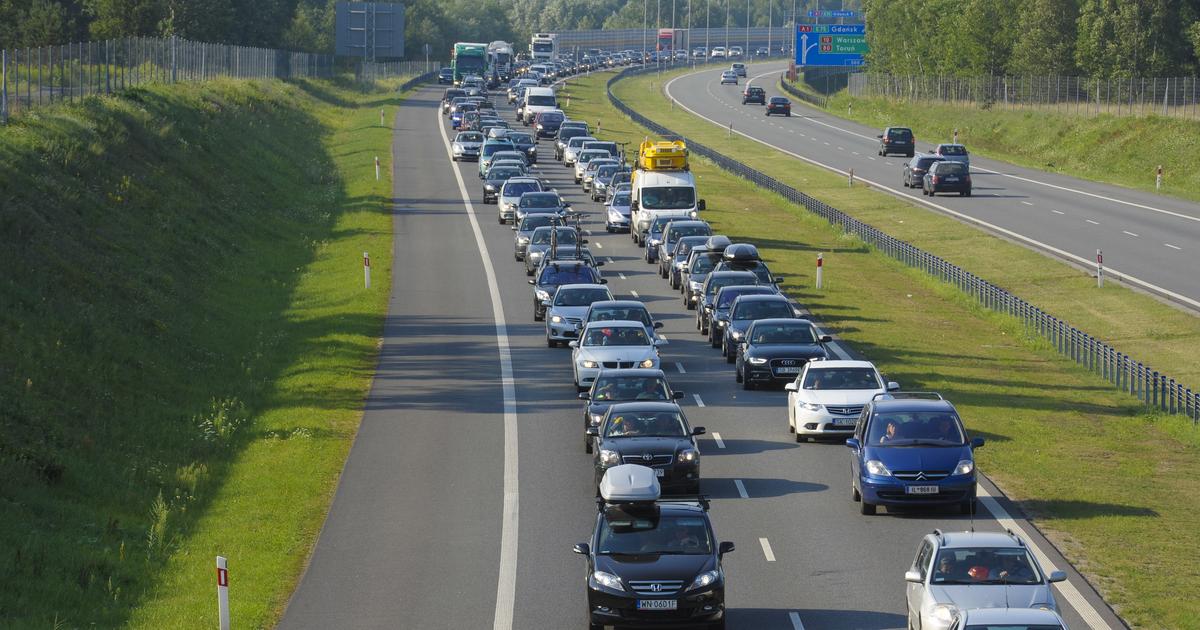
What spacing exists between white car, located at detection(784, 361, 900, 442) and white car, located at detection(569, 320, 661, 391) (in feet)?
16.7

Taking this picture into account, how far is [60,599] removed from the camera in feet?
68.0

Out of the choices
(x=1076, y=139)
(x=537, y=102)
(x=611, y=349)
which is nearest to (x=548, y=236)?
(x=611, y=349)

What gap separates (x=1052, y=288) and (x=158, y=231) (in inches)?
1088

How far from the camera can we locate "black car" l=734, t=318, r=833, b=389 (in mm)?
34875

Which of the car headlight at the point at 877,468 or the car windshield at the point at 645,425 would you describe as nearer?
the car headlight at the point at 877,468

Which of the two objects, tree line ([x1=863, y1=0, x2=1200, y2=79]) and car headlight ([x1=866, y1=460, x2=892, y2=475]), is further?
tree line ([x1=863, y1=0, x2=1200, y2=79])

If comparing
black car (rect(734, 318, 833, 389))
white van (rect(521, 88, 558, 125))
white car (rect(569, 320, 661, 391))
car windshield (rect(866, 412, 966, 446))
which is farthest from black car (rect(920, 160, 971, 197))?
car windshield (rect(866, 412, 966, 446))

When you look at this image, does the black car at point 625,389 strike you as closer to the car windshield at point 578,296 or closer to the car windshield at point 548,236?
the car windshield at point 578,296

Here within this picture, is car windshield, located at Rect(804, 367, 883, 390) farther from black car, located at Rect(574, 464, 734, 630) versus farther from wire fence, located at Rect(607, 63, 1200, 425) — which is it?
black car, located at Rect(574, 464, 734, 630)

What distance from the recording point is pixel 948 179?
256 ft

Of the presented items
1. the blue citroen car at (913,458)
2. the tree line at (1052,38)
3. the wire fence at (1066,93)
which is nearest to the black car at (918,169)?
the wire fence at (1066,93)

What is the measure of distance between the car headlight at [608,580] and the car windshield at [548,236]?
3468cm

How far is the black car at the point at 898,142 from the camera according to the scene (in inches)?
3922

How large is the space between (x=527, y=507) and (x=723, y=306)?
1710 centimetres
